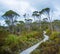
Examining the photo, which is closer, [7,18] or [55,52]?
[55,52]

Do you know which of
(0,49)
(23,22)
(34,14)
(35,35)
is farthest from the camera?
(23,22)

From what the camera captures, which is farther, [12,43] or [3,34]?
[12,43]

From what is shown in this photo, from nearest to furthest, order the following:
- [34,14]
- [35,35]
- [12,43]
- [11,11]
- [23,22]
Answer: [12,43], [35,35], [11,11], [34,14], [23,22]

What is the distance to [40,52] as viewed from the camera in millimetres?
16781

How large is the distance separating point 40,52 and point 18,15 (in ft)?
108

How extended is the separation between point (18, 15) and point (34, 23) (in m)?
13.6

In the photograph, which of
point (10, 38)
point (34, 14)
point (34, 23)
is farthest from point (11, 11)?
point (10, 38)

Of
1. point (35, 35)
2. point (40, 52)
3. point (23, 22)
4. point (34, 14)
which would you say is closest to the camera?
point (40, 52)

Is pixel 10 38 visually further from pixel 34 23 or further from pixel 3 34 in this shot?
pixel 34 23

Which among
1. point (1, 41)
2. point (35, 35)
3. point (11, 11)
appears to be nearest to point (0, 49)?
point (1, 41)

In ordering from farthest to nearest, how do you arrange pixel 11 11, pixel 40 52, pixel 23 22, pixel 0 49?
pixel 23 22 < pixel 11 11 < pixel 40 52 < pixel 0 49

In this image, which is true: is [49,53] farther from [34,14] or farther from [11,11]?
[34,14]

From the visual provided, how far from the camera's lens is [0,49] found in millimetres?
15609

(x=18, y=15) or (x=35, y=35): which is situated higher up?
(x=18, y=15)
